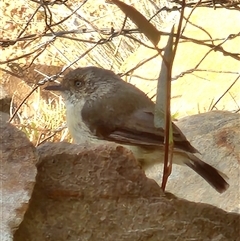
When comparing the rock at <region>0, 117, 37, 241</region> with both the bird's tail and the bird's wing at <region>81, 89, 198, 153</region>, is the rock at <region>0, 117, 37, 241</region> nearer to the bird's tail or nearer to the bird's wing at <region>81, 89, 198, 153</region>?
the bird's wing at <region>81, 89, 198, 153</region>

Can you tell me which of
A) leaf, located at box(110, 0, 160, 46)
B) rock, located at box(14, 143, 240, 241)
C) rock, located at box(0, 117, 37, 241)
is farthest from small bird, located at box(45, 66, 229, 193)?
leaf, located at box(110, 0, 160, 46)

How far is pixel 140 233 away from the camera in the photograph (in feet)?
5.56

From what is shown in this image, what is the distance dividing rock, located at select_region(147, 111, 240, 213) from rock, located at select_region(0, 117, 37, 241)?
3.57 ft

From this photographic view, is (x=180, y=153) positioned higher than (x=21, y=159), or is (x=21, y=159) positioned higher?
(x=180, y=153)

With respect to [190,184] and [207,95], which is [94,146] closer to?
[190,184]

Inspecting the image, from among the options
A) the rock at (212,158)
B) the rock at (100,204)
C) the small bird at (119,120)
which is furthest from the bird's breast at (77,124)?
the rock at (100,204)

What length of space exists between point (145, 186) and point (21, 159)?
0.31 meters

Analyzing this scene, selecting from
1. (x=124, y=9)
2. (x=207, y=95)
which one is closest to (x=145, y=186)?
(x=124, y=9)

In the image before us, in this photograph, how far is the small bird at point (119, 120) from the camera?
2.65m

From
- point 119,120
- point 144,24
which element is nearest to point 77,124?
point 119,120

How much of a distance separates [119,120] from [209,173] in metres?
0.40

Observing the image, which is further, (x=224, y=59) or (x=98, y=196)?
(x=224, y=59)

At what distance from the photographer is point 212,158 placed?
2939 mm

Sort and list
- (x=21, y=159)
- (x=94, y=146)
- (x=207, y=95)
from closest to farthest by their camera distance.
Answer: (x=21, y=159), (x=94, y=146), (x=207, y=95)
